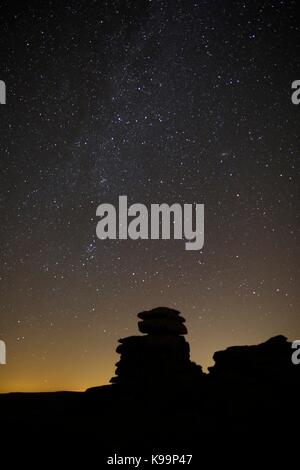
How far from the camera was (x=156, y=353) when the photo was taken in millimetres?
27594

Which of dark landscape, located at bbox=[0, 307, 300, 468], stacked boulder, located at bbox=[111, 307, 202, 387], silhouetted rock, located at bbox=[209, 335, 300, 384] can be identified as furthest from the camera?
stacked boulder, located at bbox=[111, 307, 202, 387]

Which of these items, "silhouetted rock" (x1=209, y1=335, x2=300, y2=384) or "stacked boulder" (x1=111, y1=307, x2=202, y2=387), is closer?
"silhouetted rock" (x1=209, y1=335, x2=300, y2=384)

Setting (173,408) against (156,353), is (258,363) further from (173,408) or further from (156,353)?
(156,353)

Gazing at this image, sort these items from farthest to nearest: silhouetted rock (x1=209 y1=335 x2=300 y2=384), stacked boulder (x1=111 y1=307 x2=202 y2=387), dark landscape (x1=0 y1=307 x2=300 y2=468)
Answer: stacked boulder (x1=111 y1=307 x2=202 y2=387), silhouetted rock (x1=209 y1=335 x2=300 y2=384), dark landscape (x1=0 y1=307 x2=300 y2=468)

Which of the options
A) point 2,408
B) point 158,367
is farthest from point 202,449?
point 2,408

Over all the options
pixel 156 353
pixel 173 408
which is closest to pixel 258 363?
pixel 173 408

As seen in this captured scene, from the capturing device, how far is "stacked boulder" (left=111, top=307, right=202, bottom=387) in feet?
87.8

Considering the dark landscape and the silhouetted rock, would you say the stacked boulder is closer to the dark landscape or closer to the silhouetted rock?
the dark landscape

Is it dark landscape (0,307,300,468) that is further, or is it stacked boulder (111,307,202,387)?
stacked boulder (111,307,202,387)

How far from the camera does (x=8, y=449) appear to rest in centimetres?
1900

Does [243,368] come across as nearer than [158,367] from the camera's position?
Yes

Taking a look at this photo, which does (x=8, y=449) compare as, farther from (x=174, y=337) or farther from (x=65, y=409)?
(x=174, y=337)

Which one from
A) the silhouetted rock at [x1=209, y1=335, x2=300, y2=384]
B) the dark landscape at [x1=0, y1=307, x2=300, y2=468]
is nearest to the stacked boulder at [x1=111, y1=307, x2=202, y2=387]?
the dark landscape at [x1=0, y1=307, x2=300, y2=468]

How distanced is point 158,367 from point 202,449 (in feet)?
29.9
